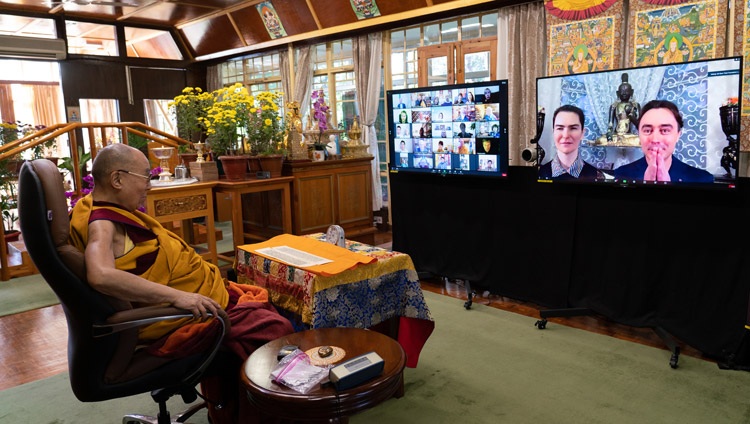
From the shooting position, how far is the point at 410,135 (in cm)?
421

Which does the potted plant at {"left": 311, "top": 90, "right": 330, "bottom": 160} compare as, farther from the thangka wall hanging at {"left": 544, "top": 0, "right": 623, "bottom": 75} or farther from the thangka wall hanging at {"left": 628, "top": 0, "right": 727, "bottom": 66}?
the thangka wall hanging at {"left": 628, "top": 0, "right": 727, "bottom": 66}

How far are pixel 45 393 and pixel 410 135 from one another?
283cm

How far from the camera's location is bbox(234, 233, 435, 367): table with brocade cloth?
223 centimetres

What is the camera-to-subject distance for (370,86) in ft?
21.4

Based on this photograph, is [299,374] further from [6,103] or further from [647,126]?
[6,103]

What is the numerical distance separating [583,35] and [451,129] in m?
1.64

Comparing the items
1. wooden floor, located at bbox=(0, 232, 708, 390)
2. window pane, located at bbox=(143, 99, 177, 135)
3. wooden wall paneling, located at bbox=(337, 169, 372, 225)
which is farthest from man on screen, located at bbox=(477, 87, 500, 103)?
window pane, located at bbox=(143, 99, 177, 135)

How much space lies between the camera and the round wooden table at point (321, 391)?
152 cm

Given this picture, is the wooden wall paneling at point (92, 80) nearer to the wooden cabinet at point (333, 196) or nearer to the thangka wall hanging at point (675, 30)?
the wooden cabinet at point (333, 196)

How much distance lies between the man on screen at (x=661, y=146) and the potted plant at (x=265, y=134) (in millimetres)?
2780

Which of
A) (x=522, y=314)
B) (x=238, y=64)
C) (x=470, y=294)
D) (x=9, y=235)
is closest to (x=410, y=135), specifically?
(x=470, y=294)

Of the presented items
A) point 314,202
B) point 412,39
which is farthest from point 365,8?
point 314,202

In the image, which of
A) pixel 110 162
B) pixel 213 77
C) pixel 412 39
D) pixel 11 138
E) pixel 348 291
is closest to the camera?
pixel 110 162

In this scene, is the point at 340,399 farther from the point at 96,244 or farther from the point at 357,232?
the point at 357,232
